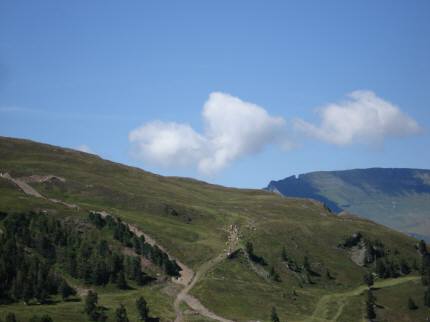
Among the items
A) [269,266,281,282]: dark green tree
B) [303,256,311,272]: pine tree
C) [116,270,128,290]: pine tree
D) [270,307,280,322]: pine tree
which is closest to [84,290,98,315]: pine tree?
[116,270,128,290]: pine tree

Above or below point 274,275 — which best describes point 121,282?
below

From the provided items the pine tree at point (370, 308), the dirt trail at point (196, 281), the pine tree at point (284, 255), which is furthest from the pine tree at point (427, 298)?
the dirt trail at point (196, 281)

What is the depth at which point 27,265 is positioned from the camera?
14175 cm

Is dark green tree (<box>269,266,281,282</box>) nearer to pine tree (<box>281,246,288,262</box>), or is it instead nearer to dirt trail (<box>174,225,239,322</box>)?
pine tree (<box>281,246,288,262</box>)

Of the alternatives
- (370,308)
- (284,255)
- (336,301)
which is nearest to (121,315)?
(336,301)

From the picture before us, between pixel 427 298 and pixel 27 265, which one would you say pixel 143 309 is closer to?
pixel 27 265

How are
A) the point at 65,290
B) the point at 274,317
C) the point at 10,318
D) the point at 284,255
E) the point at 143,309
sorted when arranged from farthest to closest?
the point at 284,255 < the point at 65,290 < the point at 274,317 < the point at 143,309 < the point at 10,318

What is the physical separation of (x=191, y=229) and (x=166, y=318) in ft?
214

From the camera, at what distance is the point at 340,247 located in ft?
650

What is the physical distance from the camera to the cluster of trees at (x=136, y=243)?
16426cm

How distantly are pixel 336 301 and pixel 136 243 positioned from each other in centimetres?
5807

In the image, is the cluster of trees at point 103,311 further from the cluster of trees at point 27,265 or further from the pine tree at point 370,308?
the pine tree at point 370,308

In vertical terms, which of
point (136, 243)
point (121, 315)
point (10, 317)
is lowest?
point (10, 317)

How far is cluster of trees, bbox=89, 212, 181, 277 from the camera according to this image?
164 m
